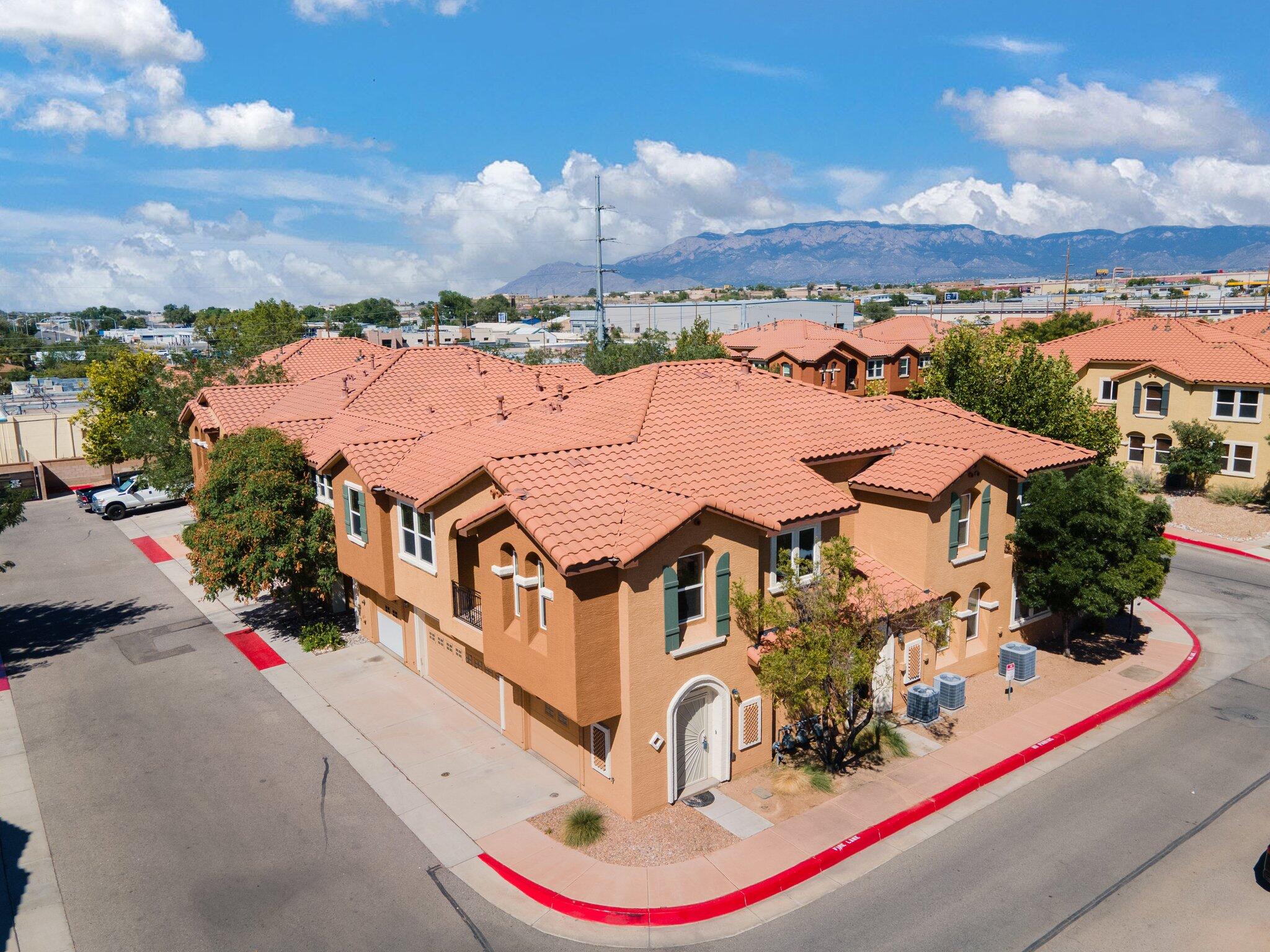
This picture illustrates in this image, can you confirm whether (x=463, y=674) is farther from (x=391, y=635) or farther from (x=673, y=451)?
(x=673, y=451)

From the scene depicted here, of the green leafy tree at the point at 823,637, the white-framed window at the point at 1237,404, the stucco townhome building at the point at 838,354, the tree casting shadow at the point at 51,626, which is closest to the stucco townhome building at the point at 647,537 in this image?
the green leafy tree at the point at 823,637

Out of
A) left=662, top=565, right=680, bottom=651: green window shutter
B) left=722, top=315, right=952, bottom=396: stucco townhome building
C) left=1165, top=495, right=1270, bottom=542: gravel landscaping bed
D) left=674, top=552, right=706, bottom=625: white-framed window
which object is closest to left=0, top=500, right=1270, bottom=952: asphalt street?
left=662, top=565, right=680, bottom=651: green window shutter

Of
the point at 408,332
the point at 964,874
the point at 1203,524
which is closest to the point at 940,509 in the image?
the point at 964,874

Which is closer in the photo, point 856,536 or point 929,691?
point 929,691

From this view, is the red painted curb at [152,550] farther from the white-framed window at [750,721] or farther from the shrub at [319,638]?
the white-framed window at [750,721]

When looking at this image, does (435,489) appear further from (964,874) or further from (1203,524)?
(1203,524)
